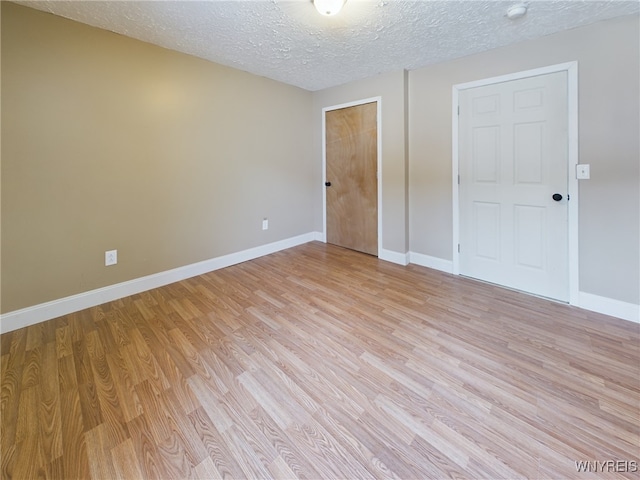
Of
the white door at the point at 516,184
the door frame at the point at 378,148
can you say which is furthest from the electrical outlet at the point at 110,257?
the white door at the point at 516,184

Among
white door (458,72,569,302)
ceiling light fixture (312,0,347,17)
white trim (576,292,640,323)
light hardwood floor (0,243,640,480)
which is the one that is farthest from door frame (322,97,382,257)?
white trim (576,292,640,323)

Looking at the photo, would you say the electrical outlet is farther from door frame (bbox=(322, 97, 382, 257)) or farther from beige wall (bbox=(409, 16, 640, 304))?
beige wall (bbox=(409, 16, 640, 304))

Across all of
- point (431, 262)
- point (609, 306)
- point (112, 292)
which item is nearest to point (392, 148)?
point (431, 262)

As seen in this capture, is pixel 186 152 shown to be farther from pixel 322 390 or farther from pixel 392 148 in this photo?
pixel 322 390

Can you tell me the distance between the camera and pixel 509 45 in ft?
8.00

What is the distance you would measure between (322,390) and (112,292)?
2.12m

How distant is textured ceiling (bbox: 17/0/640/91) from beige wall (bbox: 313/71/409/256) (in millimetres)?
383

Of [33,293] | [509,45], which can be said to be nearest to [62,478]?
[33,293]

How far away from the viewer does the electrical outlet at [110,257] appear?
7.94 ft

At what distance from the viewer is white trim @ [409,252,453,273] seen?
309 cm

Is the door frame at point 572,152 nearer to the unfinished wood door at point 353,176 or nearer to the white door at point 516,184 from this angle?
the white door at point 516,184

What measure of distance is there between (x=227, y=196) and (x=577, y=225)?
330 cm

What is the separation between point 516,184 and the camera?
255 centimetres

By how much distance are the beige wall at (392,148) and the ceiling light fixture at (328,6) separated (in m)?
1.50
